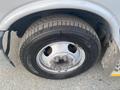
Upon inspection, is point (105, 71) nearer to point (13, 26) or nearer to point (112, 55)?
point (112, 55)

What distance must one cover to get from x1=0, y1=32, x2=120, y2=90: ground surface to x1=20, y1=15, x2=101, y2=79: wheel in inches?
3.9

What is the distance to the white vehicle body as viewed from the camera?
6.32 ft

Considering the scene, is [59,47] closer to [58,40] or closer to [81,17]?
[58,40]

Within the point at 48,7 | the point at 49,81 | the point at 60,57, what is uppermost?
the point at 48,7

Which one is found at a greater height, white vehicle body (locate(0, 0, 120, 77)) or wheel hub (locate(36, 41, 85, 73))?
white vehicle body (locate(0, 0, 120, 77))

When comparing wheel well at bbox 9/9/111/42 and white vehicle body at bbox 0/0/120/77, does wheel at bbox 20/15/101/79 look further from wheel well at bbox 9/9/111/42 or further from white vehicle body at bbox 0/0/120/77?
white vehicle body at bbox 0/0/120/77

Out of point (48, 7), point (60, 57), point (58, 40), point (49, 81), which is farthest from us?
point (49, 81)

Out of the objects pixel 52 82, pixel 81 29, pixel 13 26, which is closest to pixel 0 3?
pixel 13 26

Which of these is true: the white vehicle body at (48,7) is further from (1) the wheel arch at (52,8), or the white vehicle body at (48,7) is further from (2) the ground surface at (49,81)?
(2) the ground surface at (49,81)

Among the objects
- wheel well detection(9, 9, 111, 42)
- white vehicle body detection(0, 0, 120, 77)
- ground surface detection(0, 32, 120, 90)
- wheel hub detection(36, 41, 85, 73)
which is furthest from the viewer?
ground surface detection(0, 32, 120, 90)

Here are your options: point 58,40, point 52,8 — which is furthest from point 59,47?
point 52,8

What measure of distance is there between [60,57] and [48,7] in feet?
1.99

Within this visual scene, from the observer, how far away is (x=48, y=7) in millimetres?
1941

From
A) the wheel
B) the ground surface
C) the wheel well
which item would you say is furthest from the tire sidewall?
the ground surface
